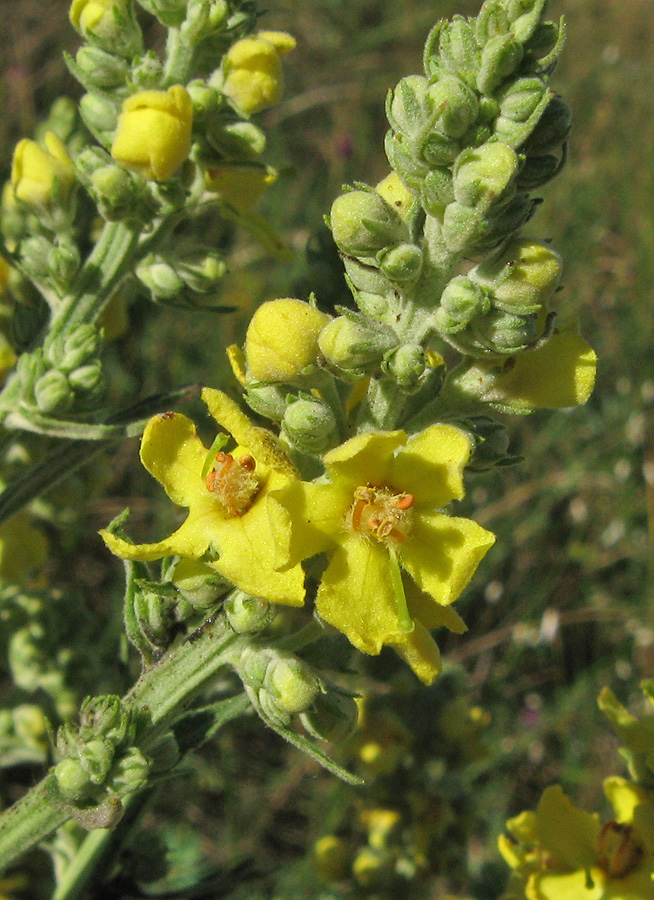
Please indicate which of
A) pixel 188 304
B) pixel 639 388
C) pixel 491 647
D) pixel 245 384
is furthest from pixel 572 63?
pixel 245 384

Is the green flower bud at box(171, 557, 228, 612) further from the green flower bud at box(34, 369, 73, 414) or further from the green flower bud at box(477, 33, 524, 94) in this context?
the green flower bud at box(477, 33, 524, 94)

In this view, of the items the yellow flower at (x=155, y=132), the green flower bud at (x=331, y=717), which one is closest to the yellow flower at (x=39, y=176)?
the yellow flower at (x=155, y=132)

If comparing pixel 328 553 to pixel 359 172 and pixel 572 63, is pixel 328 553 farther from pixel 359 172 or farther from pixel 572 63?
pixel 572 63

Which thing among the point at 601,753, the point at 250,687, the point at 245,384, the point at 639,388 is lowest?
the point at 601,753

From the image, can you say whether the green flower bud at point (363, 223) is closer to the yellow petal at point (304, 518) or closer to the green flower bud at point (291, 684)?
the yellow petal at point (304, 518)

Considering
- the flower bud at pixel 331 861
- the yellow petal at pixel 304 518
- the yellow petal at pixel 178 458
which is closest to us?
the yellow petal at pixel 304 518

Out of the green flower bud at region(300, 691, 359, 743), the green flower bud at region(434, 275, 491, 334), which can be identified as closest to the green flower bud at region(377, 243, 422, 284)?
the green flower bud at region(434, 275, 491, 334)
